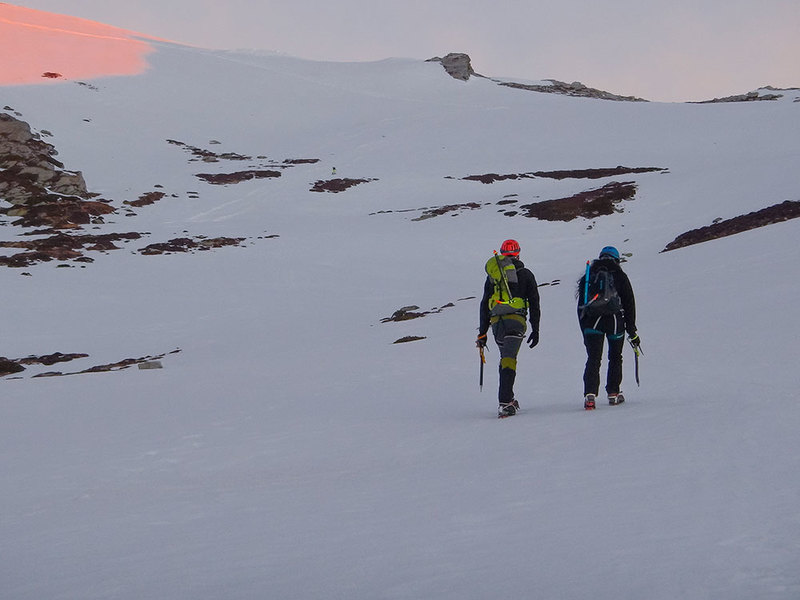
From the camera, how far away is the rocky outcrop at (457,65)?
317 ft

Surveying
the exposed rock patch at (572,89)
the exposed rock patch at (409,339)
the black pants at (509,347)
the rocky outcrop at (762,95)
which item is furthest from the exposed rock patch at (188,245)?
the exposed rock patch at (572,89)

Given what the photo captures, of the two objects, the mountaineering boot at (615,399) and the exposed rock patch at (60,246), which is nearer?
the mountaineering boot at (615,399)

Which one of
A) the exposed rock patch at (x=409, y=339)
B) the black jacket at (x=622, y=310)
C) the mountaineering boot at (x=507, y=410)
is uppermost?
the black jacket at (x=622, y=310)

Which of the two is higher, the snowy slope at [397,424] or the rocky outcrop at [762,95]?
the rocky outcrop at [762,95]

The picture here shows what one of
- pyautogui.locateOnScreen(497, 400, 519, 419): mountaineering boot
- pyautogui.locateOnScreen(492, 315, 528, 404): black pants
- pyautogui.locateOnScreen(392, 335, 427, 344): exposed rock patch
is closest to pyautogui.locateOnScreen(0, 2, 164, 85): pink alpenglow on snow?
pyautogui.locateOnScreen(392, 335, 427, 344): exposed rock patch

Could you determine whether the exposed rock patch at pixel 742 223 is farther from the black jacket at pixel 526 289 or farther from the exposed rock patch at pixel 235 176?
the exposed rock patch at pixel 235 176

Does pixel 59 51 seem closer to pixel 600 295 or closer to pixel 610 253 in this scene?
pixel 610 253

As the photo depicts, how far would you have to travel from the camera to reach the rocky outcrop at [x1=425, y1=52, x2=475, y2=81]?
96.5m

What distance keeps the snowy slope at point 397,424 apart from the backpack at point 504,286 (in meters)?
1.27

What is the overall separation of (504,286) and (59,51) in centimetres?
9194

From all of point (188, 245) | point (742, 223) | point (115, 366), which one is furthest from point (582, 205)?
point (115, 366)

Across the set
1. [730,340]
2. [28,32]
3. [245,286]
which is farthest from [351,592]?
[28,32]

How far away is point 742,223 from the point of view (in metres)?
27.3

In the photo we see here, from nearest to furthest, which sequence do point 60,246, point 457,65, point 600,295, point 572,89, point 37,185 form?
1. point 600,295
2. point 60,246
3. point 37,185
4. point 457,65
5. point 572,89
